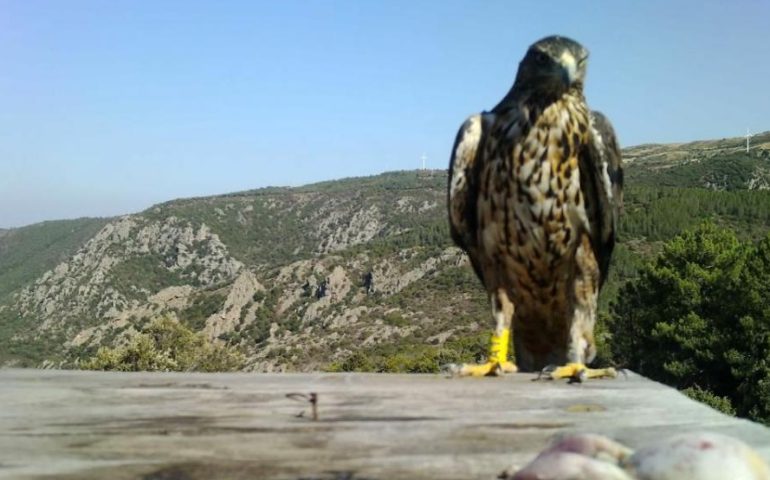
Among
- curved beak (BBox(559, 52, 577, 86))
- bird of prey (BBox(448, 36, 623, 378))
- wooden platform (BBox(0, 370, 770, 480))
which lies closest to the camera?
wooden platform (BBox(0, 370, 770, 480))

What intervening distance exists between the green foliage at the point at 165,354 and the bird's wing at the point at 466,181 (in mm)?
32361

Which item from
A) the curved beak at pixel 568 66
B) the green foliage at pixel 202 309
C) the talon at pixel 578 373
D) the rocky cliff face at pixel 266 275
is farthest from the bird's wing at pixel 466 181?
the green foliage at pixel 202 309

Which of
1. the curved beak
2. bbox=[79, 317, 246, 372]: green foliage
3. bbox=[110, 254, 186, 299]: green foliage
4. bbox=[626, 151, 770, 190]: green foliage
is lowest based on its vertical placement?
bbox=[110, 254, 186, 299]: green foliage

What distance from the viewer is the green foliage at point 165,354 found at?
3731cm

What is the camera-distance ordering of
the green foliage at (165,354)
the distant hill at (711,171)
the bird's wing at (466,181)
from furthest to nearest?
1. the distant hill at (711,171)
2. the green foliage at (165,354)
3. the bird's wing at (466,181)

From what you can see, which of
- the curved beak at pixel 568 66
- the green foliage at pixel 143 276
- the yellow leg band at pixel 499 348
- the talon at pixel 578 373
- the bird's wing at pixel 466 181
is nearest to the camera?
the talon at pixel 578 373

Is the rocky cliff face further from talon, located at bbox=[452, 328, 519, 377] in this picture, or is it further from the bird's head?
the bird's head

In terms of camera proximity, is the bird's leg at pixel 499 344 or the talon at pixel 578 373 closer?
the talon at pixel 578 373

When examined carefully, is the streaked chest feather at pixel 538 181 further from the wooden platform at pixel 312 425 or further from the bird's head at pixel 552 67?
the wooden platform at pixel 312 425

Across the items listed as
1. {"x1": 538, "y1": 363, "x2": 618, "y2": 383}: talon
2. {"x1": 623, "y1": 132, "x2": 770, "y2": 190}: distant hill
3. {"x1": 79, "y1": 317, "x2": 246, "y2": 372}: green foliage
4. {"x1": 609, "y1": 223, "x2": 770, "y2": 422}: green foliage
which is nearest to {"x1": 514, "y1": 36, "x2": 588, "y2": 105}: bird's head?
{"x1": 538, "y1": 363, "x2": 618, "y2": 383}: talon

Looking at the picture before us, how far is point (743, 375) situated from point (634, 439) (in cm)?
3523

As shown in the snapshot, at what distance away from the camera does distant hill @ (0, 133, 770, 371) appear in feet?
236

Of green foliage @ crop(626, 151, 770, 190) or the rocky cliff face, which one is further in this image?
green foliage @ crop(626, 151, 770, 190)

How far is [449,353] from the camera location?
47.7 metres
